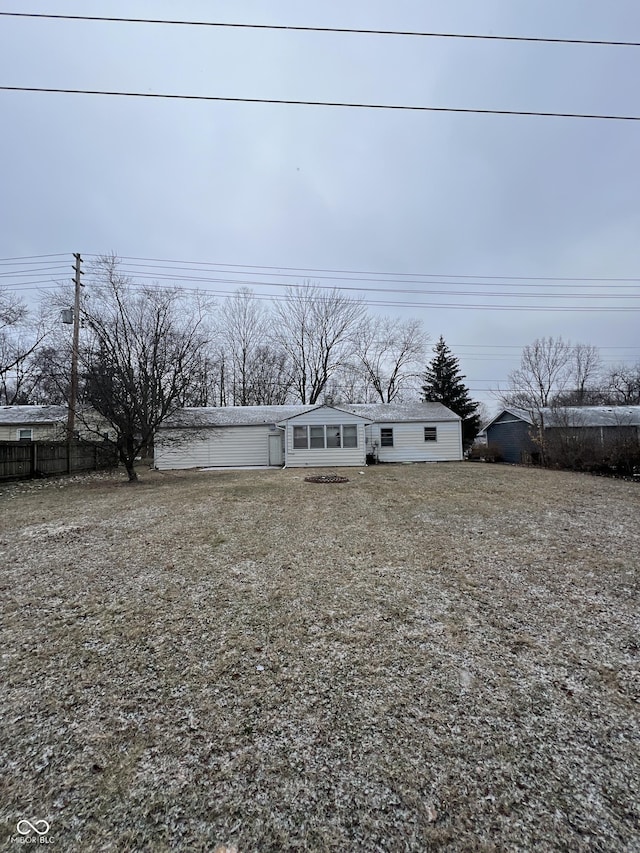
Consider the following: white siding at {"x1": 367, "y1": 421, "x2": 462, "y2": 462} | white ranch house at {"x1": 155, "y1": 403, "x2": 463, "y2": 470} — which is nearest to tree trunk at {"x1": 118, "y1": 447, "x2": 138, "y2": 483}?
white ranch house at {"x1": 155, "y1": 403, "x2": 463, "y2": 470}

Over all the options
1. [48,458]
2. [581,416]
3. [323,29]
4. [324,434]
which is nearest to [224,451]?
[324,434]

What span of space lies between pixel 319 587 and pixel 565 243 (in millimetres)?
20860

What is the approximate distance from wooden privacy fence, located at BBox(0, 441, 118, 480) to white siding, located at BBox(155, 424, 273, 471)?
2805 mm

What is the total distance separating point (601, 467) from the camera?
13.5 meters

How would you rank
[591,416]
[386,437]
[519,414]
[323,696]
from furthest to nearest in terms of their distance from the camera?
1. [519,414]
2. [591,416]
3. [386,437]
4. [323,696]

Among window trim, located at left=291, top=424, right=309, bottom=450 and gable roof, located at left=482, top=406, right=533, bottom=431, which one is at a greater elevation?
gable roof, located at left=482, top=406, right=533, bottom=431

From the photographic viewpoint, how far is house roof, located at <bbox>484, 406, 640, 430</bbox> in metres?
16.8

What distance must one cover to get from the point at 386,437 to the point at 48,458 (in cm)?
1519

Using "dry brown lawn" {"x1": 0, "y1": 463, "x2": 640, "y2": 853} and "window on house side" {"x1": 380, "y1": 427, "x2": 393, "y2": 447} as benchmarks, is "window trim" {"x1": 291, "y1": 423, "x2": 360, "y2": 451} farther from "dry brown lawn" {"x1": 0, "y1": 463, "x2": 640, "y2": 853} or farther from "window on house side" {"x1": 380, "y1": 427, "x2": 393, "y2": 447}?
"dry brown lawn" {"x1": 0, "y1": 463, "x2": 640, "y2": 853}

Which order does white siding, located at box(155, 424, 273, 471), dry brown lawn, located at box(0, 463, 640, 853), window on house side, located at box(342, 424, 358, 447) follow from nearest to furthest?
dry brown lawn, located at box(0, 463, 640, 853), window on house side, located at box(342, 424, 358, 447), white siding, located at box(155, 424, 273, 471)

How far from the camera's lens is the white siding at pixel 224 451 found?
18891 millimetres

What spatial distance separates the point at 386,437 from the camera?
19812 millimetres

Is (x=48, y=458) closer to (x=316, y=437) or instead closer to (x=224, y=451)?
(x=224, y=451)

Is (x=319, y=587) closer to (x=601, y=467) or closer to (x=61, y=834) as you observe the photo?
(x=61, y=834)
